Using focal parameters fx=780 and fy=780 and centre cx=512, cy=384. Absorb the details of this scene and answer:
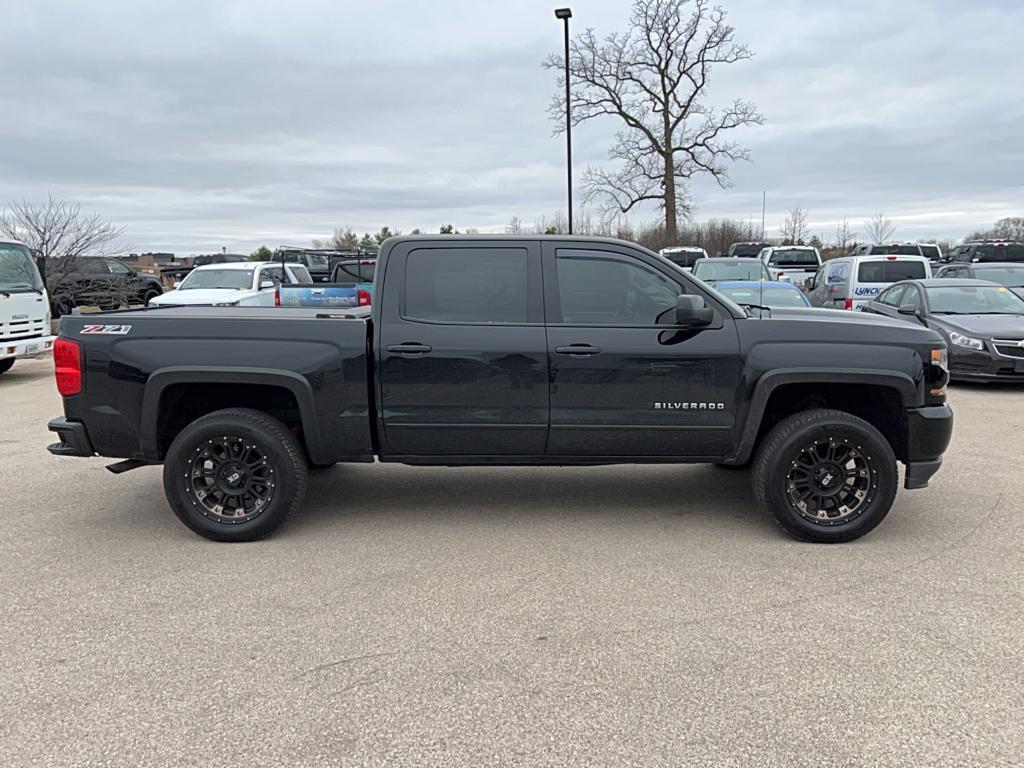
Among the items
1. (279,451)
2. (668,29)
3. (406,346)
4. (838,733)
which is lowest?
(838,733)

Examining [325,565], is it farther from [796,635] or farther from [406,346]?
[796,635]

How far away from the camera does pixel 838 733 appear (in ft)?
9.29

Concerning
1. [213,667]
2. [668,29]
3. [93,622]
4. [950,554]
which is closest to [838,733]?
[950,554]

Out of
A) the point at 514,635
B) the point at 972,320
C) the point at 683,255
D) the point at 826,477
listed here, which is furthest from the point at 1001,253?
the point at 514,635

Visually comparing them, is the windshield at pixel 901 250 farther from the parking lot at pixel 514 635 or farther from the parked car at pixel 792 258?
the parking lot at pixel 514 635

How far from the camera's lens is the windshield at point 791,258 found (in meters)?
24.5

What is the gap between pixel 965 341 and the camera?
33.8 feet

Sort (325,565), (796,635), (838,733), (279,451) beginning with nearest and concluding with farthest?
(838,733) < (796,635) < (325,565) < (279,451)

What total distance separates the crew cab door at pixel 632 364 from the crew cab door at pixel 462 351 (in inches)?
5.8

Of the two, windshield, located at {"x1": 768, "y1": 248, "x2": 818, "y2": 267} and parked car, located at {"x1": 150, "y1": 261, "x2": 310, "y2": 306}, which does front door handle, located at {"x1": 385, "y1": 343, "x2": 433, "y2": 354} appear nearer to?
parked car, located at {"x1": 150, "y1": 261, "x2": 310, "y2": 306}

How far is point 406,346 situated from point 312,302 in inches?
334

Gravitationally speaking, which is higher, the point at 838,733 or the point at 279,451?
the point at 279,451

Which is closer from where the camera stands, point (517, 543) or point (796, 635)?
point (796, 635)

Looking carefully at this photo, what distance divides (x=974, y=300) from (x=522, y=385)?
30.7ft
